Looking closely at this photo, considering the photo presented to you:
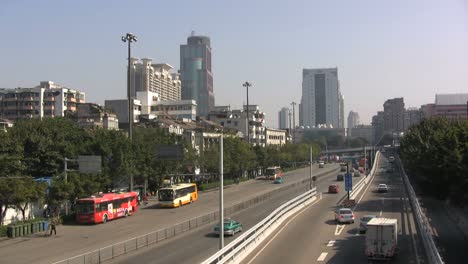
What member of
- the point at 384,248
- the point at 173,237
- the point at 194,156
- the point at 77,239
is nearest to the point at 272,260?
the point at 384,248

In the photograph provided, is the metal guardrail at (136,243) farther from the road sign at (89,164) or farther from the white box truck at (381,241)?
the white box truck at (381,241)

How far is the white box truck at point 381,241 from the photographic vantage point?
1123 inches

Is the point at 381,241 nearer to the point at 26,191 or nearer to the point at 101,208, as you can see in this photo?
the point at 26,191

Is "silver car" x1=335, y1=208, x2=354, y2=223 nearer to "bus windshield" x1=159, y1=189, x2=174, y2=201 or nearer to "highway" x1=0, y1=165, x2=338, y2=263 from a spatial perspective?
"highway" x1=0, y1=165, x2=338, y2=263

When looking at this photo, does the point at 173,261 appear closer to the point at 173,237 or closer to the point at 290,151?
the point at 173,237

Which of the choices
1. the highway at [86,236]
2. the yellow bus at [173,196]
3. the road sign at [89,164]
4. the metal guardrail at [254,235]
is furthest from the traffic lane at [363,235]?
the road sign at [89,164]

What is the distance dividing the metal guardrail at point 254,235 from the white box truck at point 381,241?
6.76m

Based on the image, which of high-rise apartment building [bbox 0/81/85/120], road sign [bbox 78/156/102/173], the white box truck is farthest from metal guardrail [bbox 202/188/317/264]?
high-rise apartment building [bbox 0/81/85/120]

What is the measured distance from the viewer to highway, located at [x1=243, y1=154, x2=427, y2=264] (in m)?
29.5

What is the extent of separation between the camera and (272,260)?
1123 inches

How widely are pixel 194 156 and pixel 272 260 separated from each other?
203 feet

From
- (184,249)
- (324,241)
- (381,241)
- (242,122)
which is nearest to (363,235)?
(324,241)

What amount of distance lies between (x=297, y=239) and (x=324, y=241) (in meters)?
1.82

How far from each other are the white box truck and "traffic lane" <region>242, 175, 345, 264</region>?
10.7ft
